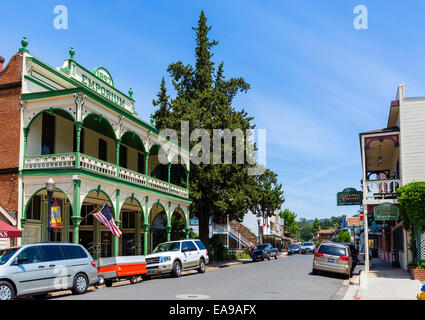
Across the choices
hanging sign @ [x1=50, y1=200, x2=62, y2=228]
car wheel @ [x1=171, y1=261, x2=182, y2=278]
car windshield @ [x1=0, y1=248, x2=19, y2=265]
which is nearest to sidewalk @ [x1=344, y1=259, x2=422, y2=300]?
car wheel @ [x1=171, y1=261, x2=182, y2=278]

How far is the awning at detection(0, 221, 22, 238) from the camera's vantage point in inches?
736

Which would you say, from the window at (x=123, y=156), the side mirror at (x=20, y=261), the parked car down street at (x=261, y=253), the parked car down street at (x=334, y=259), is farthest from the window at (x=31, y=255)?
the parked car down street at (x=261, y=253)

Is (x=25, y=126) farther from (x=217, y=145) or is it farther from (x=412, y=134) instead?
(x=412, y=134)

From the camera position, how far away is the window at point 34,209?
2222 cm

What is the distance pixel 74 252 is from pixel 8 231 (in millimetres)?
5040

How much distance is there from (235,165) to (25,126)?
17462 millimetres

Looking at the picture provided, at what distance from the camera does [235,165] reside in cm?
3522

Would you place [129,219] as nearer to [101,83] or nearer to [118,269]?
[101,83]

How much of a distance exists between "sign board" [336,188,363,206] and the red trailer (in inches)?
525

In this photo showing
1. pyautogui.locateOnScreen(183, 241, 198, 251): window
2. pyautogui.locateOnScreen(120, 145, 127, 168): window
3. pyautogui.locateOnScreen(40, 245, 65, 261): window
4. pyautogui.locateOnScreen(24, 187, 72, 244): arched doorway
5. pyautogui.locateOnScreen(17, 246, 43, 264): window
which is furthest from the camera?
pyautogui.locateOnScreen(120, 145, 127, 168): window

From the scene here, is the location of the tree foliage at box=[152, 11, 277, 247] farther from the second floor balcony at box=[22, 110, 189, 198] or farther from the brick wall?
the brick wall

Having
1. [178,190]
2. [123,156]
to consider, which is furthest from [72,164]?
[178,190]

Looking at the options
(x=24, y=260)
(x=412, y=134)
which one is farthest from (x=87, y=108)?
(x=412, y=134)

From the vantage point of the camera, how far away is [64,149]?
24047 mm
